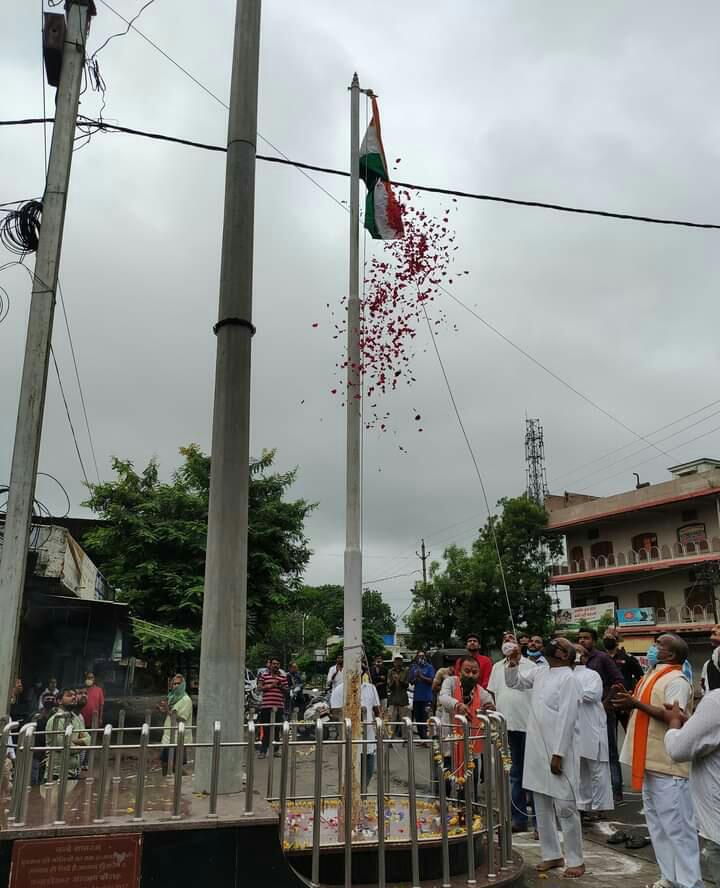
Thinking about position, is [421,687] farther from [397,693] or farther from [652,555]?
[652,555]

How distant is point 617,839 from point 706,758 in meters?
3.05

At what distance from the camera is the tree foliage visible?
38.6 m

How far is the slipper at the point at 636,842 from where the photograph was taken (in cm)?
733

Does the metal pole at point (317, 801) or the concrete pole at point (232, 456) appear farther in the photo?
the concrete pole at point (232, 456)

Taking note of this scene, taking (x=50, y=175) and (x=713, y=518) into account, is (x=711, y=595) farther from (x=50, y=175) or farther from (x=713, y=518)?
(x=50, y=175)

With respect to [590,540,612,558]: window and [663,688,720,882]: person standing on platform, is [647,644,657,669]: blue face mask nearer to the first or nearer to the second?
[663,688,720,882]: person standing on platform

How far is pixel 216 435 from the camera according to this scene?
603 cm

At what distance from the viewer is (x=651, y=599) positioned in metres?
36.2

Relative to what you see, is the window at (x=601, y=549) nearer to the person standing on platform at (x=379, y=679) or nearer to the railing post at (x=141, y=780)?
the person standing on platform at (x=379, y=679)

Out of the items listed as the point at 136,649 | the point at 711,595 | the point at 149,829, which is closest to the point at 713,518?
the point at 711,595

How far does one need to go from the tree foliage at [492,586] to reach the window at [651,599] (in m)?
4.62

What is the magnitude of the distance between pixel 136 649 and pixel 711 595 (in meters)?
24.3

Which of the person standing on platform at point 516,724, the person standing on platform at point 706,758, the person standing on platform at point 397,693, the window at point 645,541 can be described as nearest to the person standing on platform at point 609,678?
the person standing on platform at point 516,724

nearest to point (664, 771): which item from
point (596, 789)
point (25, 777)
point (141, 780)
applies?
point (596, 789)
